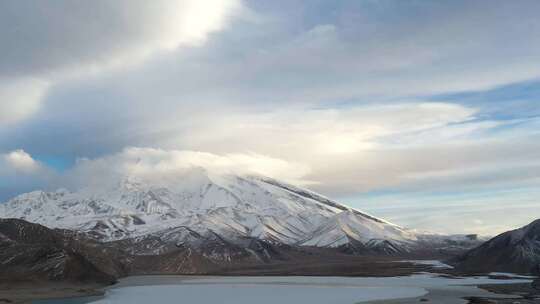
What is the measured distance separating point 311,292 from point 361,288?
21176 millimetres

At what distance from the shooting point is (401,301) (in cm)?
14112

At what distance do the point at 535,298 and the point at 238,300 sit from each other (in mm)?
66710

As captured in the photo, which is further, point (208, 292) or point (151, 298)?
point (208, 292)

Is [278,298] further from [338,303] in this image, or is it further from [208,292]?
[208,292]

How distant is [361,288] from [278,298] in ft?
139

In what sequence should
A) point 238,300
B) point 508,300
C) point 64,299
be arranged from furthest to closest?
point 64,299 → point 238,300 → point 508,300

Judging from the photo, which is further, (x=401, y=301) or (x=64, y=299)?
(x=64, y=299)

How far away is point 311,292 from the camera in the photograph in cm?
17000

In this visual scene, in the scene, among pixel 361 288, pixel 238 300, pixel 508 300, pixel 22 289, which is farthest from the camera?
pixel 22 289

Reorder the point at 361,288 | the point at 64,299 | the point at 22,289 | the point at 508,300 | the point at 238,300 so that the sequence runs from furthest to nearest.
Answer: the point at 22,289
the point at 361,288
the point at 64,299
the point at 238,300
the point at 508,300

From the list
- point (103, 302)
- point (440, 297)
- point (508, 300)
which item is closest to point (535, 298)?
point (508, 300)

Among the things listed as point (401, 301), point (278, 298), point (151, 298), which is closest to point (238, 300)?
point (278, 298)

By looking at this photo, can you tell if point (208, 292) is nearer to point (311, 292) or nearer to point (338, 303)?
point (311, 292)

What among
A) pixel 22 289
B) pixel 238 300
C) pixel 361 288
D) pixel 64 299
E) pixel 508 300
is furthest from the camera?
pixel 22 289
